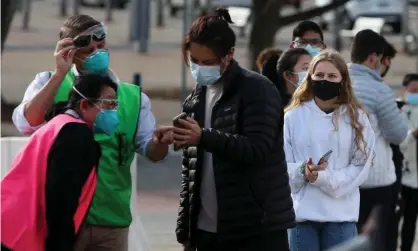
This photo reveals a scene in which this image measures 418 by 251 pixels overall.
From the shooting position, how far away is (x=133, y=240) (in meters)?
7.05

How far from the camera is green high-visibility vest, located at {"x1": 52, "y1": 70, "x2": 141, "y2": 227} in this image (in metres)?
5.11

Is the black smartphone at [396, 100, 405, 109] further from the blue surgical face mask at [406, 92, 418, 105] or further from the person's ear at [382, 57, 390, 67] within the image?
the person's ear at [382, 57, 390, 67]

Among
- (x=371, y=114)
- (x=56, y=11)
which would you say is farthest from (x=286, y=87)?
(x=56, y=11)

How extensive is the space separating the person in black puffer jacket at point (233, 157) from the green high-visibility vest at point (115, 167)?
28 centimetres

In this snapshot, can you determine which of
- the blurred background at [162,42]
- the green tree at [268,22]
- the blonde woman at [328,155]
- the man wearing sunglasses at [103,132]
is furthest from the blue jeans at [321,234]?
the green tree at [268,22]

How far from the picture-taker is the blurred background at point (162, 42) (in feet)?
42.2

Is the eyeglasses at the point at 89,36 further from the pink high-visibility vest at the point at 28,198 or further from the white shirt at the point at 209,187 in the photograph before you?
the pink high-visibility vest at the point at 28,198

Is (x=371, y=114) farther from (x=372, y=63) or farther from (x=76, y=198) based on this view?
(x=76, y=198)

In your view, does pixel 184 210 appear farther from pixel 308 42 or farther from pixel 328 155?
pixel 308 42

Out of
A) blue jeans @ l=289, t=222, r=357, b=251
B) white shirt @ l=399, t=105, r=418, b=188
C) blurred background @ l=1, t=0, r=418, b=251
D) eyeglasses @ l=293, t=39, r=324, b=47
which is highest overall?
eyeglasses @ l=293, t=39, r=324, b=47

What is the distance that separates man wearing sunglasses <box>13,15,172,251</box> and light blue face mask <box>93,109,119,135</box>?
41 mm

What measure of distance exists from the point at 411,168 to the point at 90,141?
4815 millimetres

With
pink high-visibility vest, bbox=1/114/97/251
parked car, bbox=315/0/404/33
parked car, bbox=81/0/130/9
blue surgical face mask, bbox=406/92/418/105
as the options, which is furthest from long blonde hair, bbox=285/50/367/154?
parked car, bbox=81/0/130/9

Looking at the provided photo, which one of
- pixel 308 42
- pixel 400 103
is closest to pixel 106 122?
pixel 308 42
